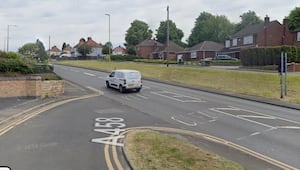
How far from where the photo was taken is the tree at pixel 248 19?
370 ft

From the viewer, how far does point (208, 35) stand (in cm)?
11462

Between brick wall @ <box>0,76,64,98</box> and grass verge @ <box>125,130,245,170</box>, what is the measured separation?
12.6 metres

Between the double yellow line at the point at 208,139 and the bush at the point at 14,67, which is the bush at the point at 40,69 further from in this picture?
the double yellow line at the point at 208,139

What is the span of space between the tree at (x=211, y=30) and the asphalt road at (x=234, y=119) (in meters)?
89.6

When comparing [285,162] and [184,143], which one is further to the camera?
[184,143]

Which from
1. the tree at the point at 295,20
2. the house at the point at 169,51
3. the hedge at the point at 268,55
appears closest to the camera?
the hedge at the point at 268,55

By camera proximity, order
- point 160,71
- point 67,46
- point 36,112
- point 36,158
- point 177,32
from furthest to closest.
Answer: point 67,46 < point 177,32 < point 160,71 < point 36,112 < point 36,158

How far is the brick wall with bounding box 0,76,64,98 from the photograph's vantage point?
72.7ft

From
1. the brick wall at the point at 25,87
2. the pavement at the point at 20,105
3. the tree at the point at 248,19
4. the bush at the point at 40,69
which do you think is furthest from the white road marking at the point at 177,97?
the tree at the point at 248,19

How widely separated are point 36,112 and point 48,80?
253 inches

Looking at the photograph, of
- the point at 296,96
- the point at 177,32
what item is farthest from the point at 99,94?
the point at 177,32

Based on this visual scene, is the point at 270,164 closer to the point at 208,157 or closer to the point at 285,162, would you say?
the point at 285,162

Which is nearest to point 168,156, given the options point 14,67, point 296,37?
point 14,67

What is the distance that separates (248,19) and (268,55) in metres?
74.7
